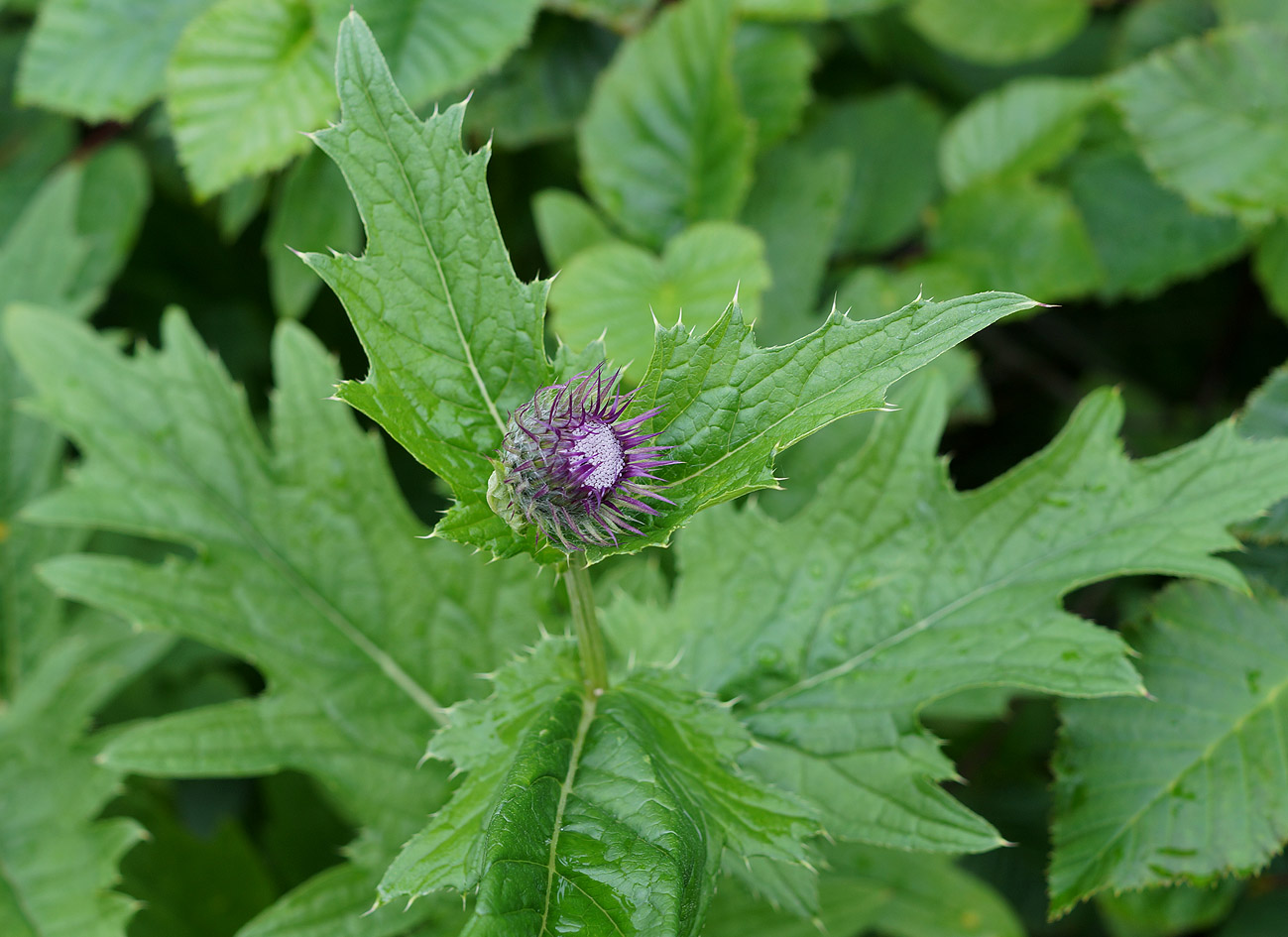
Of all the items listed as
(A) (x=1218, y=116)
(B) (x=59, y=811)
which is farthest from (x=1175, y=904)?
(B) (x=59, y=811)

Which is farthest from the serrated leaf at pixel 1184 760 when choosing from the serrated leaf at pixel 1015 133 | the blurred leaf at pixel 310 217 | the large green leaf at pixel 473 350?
the blurred leaf at pixel 310 217

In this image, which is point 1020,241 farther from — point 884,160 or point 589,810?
point 589,810

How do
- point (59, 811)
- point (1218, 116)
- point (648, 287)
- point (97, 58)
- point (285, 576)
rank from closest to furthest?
point (285, 576) < point (59, 811) < point (648, 287) < point (1218, 116) < point (97, 58)

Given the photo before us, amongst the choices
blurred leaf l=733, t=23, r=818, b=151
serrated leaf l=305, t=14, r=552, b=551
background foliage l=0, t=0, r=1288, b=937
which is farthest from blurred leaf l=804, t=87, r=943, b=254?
serrated leaf l=305, t=14, r=552, b=551

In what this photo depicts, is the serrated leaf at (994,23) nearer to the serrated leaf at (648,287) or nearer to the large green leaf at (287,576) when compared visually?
the serrated leaf at (648,287)

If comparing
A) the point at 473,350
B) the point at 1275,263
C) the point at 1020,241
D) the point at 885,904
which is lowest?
the point at 885,904
